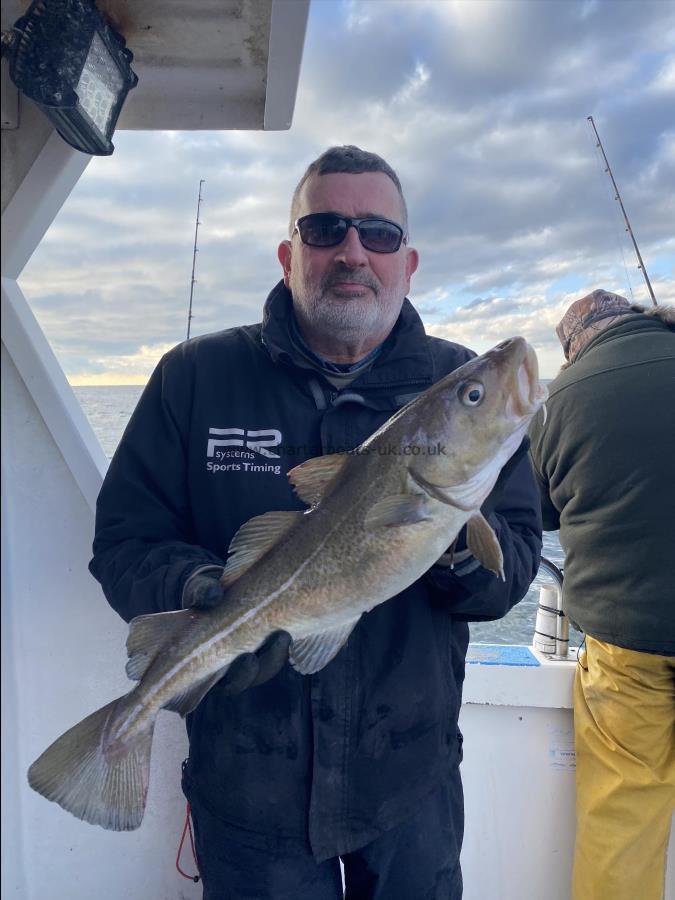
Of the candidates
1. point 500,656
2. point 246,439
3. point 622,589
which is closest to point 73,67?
point 246,439

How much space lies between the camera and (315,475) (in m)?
2.20

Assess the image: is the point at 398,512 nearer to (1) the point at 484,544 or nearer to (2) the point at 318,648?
(1) the point at 484,544

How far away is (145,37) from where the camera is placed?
2604 mm

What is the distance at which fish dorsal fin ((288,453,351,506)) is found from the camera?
2.18 metres

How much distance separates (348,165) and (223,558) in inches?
69.8

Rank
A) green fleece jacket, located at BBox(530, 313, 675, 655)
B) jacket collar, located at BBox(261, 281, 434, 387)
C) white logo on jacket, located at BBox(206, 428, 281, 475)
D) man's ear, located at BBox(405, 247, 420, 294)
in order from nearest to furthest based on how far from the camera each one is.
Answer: white logo on jacket, located at BBox(206, 428, 281, 475)
jacket collar, located at BBox(261, 281, 434, 387)
man's ear, located at BBox(405, 247, 420, 294)
green fleece jacket, located at BBox(530, 313, 675, 655)

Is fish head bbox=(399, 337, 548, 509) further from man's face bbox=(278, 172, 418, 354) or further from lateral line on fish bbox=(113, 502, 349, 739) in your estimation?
man's face bbox=(278, 172, 418, 354)

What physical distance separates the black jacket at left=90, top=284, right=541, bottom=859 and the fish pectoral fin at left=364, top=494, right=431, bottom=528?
0.97 ft

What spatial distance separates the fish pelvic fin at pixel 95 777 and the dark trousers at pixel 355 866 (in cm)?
45

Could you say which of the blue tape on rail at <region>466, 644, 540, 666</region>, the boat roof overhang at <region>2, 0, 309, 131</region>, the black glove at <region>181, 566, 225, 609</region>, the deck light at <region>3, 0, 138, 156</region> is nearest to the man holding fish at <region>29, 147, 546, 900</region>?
the black glove at <region>181, 566, 225, 609</region>

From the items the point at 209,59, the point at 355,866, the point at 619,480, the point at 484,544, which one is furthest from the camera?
the point at 619,480

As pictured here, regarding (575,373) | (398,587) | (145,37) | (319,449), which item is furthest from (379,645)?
(145,37)

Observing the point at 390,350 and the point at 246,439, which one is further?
the point at 390,350

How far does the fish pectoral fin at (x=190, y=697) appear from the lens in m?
2.02
